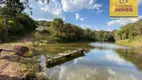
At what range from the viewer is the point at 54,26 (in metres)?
52.3

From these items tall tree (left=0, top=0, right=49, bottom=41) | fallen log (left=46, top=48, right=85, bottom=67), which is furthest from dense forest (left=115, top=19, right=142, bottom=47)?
tall tree (left=0, top=0, right=49, bottom=41)

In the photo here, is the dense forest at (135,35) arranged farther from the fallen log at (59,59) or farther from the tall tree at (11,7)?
the tall tree at (11,7)

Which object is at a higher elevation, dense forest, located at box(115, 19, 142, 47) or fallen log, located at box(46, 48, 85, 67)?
dense forest, located at box(115, 19, 142, 47)

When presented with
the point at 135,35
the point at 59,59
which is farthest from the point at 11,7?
the point at 135,35

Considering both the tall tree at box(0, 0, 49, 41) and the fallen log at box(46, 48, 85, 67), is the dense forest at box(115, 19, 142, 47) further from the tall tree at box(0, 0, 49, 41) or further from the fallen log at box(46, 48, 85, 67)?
the tall tree at box(0, 0, 49, 41)

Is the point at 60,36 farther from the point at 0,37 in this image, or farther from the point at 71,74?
the point at 71,74

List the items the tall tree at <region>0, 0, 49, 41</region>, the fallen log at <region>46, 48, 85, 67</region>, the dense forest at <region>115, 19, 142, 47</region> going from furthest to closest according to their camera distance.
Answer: the dense forest at <region>115, 19, 142, 47</region> < the fallen log at <region>46, 48, 85, 67</region> < the tall tree at <region>0, 0, 49, 41</region>

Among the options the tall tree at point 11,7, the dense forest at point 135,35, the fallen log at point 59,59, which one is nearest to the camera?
the tall tree at point 11,7

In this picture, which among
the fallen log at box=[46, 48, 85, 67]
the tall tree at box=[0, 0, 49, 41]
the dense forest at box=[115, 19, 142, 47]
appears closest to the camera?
the tall tree at box=[0, 0, 49, 41]

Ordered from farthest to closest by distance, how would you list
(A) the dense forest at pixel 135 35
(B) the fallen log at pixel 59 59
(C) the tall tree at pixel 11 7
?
(A) the dense forest at pixel 135 35
(B) the fallen log at pixel 59 59
(C) the tall tree at pixel 11 7

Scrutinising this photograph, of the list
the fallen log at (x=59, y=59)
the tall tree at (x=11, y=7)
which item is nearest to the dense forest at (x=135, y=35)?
the fallen log at (x=59, y=59)

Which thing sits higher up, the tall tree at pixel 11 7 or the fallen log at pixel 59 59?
the tall tree at pixel 11 7

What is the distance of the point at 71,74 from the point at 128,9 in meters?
7.61

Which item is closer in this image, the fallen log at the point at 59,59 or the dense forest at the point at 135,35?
the fallen log at the point at 59,59
